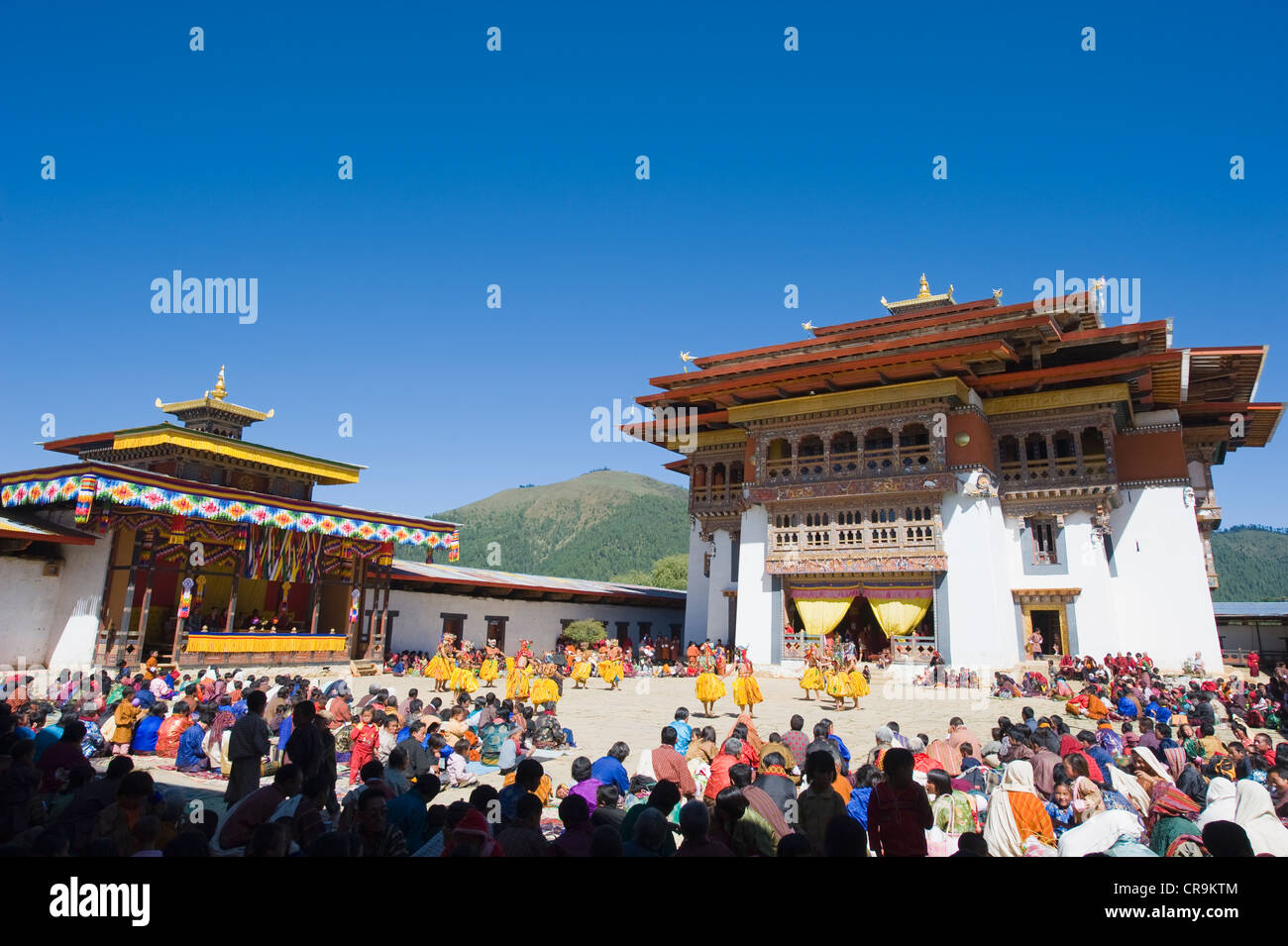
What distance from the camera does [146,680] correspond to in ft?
46.5

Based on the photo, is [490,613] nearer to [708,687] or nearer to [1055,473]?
[708,687]

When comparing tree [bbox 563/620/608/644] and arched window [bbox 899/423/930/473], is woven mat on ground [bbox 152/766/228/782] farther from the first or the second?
tree [bbox 563/620/608/644]

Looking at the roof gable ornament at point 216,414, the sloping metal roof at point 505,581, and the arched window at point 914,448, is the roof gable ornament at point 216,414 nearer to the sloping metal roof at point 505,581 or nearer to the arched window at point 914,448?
the sloping metal roof at point 505,581

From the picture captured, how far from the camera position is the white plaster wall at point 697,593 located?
32.1m

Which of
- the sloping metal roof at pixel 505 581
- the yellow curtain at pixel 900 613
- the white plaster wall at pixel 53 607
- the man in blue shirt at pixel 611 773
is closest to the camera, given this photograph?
the man in blue shirt at pixel 611 773

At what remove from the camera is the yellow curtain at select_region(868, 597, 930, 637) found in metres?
23.5

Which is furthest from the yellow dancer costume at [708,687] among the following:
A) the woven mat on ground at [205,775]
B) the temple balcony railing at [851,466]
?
the temple balcony railing at [851,466]

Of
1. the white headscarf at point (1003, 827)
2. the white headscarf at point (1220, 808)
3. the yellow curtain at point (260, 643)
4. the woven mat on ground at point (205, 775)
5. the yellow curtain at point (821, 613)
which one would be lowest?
the woven mat on ground at point (205, 775)

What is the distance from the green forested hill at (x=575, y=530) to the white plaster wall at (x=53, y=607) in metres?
80.1

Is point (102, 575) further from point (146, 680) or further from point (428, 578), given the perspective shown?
point (428, 578)

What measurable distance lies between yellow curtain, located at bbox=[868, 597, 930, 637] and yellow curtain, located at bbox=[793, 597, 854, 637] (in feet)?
3.36

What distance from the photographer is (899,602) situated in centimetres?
2375

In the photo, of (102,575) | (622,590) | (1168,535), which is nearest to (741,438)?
(622,590)

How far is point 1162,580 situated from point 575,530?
136518mm
